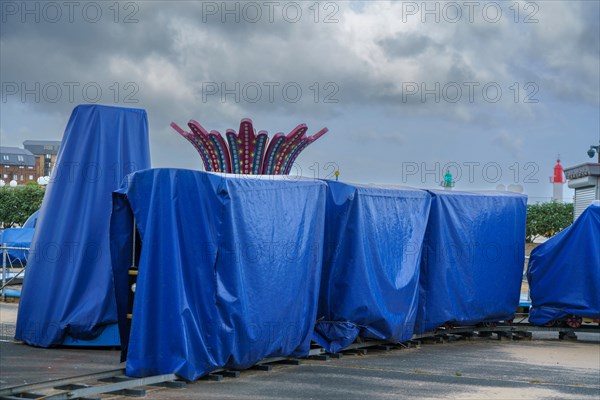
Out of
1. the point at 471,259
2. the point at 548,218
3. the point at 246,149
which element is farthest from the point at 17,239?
the point at 548,218

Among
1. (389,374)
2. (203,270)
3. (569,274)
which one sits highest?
(569,274)

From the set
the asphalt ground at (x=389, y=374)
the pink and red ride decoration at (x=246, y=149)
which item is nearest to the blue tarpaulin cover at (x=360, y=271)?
the asphalt ground at (x=389, y=374)

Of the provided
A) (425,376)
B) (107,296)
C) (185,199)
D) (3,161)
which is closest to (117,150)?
(107,296)

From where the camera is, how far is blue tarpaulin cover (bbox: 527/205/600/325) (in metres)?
16.3

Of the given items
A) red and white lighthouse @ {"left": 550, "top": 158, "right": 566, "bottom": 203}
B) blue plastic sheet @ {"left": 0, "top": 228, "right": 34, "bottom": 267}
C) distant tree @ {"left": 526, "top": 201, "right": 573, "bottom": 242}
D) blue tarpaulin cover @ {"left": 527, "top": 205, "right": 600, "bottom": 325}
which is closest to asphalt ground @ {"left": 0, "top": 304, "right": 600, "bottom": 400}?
blue tarpaulin cover @ {"left": 527, "top": 205, "right": 600, "bottom": 325}

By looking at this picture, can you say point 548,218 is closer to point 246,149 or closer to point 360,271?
point 246,149

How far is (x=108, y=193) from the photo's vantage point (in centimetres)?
1300

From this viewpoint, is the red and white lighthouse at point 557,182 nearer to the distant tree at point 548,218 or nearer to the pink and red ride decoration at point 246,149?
Result: the distant tree at point 548,218

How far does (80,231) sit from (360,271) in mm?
4037

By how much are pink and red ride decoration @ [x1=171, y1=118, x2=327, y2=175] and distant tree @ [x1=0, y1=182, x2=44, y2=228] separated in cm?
3881

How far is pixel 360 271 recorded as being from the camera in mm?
13375

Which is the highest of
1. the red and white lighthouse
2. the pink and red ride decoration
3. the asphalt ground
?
the red and white lighthouse

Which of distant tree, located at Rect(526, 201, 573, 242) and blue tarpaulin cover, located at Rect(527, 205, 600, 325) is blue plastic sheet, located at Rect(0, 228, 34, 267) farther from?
distant tree, located at Rect(526, 201, 573, 242)

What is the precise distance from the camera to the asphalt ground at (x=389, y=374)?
10.2 m
